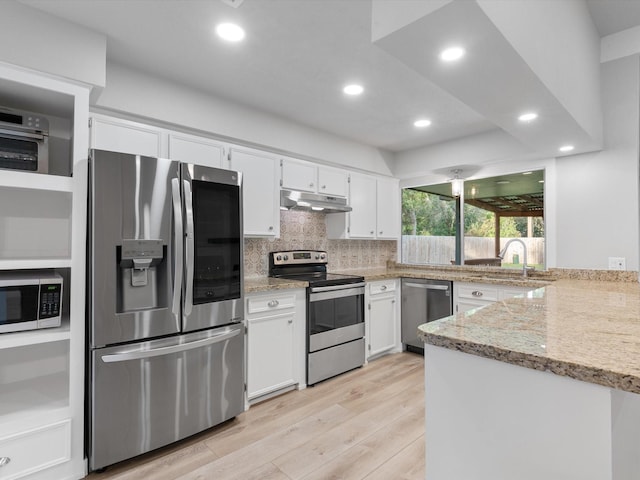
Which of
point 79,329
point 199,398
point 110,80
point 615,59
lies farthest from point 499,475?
point 615,59

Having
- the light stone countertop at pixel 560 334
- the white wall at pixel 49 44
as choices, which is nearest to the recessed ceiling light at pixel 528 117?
the light stone countertop at pixel 560 334

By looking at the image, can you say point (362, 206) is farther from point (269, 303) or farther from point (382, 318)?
point (269, 303)

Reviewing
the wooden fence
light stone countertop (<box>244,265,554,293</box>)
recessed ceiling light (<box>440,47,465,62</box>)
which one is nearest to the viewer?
recessed ceiling light (<box>440,47,465,62</box>)

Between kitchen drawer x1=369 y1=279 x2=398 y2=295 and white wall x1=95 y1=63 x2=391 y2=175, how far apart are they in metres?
1.39

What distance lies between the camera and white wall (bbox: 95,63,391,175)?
2307 mm

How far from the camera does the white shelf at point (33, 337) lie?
1.68 m

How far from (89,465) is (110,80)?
7.62 feet

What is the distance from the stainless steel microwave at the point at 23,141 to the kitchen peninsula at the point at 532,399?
84.1 inches

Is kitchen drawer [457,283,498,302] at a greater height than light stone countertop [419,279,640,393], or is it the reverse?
light stone countertop [419,279,640,393]

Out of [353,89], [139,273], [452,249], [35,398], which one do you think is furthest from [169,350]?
[452,249]

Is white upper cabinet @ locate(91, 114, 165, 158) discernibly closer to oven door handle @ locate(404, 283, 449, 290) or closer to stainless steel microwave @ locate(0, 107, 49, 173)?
stainless steel microwave @ locate(0, 107, 49, 173)

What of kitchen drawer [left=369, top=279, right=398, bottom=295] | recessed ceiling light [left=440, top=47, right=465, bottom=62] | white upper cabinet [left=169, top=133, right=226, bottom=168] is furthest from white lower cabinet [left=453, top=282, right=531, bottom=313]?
white upper cabinet [left=169, top=133, right=226, bottom=168]

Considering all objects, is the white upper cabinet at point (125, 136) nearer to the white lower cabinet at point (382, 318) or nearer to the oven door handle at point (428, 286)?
the white lower cabinet at point (382, 318)

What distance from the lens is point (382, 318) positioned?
377 centimetres
